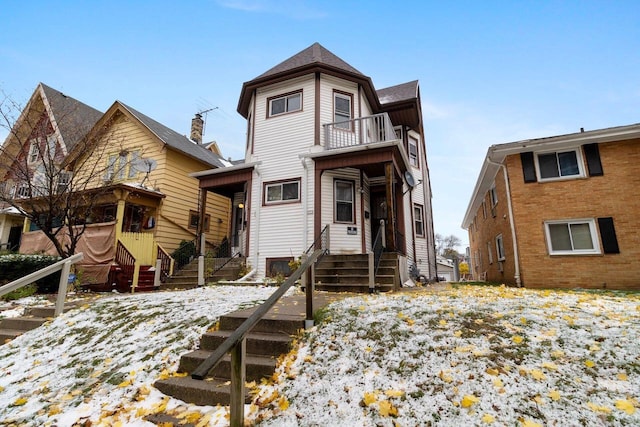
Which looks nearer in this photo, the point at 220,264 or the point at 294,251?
the point at 294,251

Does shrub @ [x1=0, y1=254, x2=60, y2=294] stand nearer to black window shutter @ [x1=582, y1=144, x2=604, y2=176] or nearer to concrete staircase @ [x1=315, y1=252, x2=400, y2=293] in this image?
Result: concrete staircase @ [x1=315, y1=252, x2=400, y2=293]

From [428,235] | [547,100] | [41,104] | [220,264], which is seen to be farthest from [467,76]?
[41,104]

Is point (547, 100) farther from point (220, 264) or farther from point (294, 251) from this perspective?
point (220, 264)

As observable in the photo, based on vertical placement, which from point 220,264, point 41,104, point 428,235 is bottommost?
point 220,264

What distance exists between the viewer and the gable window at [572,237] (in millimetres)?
9367

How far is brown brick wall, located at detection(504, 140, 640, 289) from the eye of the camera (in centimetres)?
893

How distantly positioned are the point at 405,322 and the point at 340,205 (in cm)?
765

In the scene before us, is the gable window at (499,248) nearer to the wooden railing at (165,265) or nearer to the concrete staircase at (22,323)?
the wooden railing at (165,265)

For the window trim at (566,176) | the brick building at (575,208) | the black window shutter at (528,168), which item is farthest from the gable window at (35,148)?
the window trim at (566,176)

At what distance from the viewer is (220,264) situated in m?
12.1

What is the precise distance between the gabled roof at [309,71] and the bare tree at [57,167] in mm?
6493

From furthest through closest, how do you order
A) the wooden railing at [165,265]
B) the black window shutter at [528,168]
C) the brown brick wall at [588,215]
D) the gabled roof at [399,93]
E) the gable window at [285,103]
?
the gabled roof at [399,93], the gable window at [285,103], the wooden railing at [165,265], the black window shutter at [528,168], the brown brick wall at [588,215]

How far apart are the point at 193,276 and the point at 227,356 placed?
27.2ft

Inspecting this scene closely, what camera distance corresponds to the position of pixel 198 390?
10.0 feet
